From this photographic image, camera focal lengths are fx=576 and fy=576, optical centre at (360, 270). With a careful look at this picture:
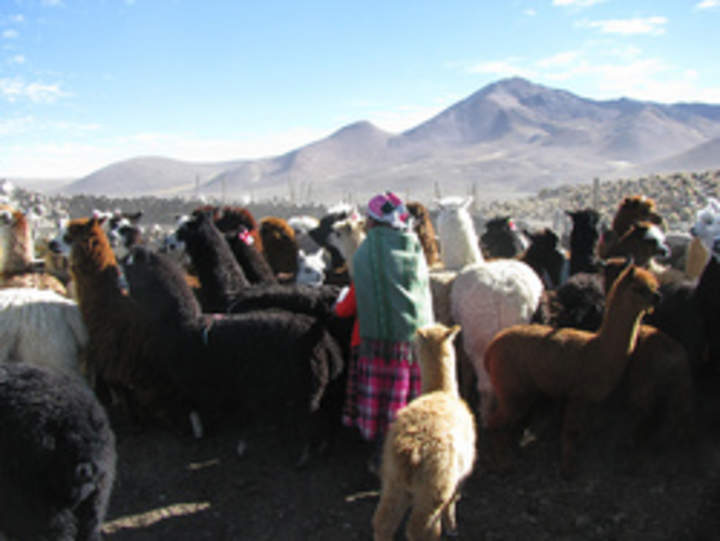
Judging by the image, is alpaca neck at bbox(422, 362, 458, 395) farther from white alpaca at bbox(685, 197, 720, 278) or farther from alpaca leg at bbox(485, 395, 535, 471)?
white alpaca at bbox(685, 197, 720, 278)

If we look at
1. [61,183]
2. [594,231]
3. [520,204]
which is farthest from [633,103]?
[594,231]

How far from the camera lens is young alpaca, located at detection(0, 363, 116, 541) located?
2.56 metres

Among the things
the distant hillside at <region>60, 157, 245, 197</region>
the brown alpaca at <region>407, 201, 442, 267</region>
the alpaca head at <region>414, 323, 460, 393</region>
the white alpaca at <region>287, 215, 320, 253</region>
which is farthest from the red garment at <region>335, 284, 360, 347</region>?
the distant hillside at <region>60, 157, 245, 197</region>

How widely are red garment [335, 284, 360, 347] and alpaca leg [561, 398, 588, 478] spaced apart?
4.48 feet

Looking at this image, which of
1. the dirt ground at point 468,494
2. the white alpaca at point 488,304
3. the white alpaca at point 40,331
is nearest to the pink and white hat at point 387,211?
the white alpaca at point 488,304

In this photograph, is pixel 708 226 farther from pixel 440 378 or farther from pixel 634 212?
pixel 440 378

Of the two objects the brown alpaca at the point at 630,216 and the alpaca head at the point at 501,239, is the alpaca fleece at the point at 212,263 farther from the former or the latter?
the brown alpaca at the point at 630,216

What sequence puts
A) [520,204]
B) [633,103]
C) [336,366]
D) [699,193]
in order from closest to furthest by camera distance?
[336,366], [699,193], [520,204], [633,103]

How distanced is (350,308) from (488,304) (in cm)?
104

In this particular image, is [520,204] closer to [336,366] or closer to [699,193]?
[699,193]

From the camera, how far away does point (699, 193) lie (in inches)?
795

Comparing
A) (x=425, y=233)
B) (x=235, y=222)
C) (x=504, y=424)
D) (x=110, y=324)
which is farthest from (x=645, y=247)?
(x=110, y=324)

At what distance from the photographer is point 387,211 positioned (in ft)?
11.1

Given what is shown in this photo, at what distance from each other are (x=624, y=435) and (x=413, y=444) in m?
2.12
